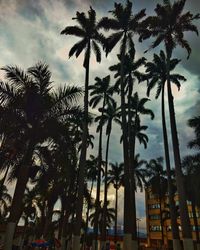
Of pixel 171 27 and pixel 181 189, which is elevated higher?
pixel 171 27

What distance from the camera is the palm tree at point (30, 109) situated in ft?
41.0

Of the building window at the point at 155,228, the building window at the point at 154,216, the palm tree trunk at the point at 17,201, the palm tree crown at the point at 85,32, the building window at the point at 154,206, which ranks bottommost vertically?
the palm tree trunk at the point at 17,201

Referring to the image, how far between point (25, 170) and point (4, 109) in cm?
332

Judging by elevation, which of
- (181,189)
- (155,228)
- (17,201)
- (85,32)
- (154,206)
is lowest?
(17,201)

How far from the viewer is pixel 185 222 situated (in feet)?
62.9

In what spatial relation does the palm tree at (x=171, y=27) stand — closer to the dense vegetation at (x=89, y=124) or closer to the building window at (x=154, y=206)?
the dense vegetation at (x=89, y=124)

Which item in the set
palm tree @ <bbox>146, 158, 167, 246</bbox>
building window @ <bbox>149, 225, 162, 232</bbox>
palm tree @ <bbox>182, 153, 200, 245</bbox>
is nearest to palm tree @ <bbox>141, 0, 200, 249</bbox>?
palm tree @ <bbox>182, 153, 200, 245</bbox>

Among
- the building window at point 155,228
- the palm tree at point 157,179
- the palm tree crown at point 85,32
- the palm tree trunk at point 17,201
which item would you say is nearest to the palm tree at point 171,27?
the palm tree crown at point 85,32

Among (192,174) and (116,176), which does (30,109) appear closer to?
(192,174)

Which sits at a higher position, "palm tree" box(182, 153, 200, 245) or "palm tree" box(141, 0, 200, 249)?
"palm tree" box(141, 0, 200, 249)

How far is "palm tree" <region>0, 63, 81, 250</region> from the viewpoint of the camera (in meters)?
12.5

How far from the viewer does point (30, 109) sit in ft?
44.0

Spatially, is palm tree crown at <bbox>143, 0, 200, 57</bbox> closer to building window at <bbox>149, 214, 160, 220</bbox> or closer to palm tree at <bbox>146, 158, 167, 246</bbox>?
palm tree at <bbox>146, 158, 167, 246</bbox>

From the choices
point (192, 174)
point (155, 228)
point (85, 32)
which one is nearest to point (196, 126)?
point (192, 174)
